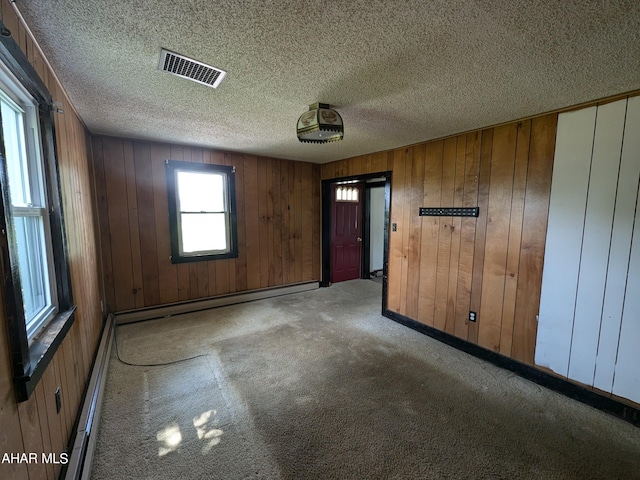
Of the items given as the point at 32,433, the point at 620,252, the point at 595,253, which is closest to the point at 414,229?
the point at 595,253

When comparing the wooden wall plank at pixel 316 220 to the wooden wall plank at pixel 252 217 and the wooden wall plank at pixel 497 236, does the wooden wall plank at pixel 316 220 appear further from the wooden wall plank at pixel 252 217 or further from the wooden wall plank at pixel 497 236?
the wooden wall plank at pixel 497 236

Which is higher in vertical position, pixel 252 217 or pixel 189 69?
pixel 189 69

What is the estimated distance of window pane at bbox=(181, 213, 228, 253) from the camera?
389 centimetres

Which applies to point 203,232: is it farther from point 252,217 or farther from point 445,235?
point 445,235

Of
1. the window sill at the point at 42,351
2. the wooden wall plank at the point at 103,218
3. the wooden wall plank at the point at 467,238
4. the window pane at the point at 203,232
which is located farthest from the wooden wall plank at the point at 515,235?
the wooden wall plank at the point at 103,218

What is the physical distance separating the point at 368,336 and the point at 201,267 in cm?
258

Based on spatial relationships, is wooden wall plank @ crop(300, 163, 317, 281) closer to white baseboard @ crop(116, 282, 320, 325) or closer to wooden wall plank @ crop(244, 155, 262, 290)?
white baseboard @ crop(116, 282, 320, 325)

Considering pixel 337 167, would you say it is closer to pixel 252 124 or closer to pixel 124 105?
pixel 252 124

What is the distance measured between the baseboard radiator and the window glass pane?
1.32m

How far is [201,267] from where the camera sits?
4.00 meters

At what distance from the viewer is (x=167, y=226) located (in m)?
3.71

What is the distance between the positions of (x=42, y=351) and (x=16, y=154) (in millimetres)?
1005

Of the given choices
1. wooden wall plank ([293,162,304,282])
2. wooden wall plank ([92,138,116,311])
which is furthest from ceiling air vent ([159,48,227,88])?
wooden wall plank ([293,162,304,282])

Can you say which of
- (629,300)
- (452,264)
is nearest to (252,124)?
(452,264)
